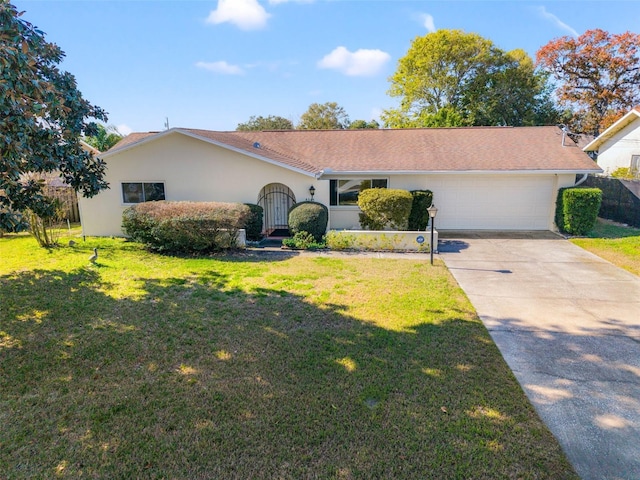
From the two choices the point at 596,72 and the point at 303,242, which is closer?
the point at 303,242

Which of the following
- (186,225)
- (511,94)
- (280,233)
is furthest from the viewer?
(511,94)

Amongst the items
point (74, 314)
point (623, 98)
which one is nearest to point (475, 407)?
point (74, 314)

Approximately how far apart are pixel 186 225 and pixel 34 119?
582cm

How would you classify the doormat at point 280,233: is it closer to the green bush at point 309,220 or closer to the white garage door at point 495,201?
the green bush at point 309,220

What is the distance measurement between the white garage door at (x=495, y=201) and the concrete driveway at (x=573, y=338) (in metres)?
3.66

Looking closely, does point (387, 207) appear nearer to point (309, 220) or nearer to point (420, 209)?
point (420, 209)

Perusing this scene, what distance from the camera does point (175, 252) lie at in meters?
11.5

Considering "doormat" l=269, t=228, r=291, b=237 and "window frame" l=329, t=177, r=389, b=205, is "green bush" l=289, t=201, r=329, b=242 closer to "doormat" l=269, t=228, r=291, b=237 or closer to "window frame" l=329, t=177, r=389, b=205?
"doormat" l=269, t=228, r=291, b=237

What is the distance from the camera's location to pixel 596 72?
105 ft

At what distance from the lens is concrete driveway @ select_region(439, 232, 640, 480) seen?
3.78 meters

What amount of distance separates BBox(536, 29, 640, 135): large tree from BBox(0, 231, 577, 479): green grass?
35.0 meters

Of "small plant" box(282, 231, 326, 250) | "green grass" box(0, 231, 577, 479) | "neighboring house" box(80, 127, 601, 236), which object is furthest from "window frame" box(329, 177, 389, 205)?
"green grass" box(0, 231, 577, 479)

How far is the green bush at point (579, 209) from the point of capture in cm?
1309

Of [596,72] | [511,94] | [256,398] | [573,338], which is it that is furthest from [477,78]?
[256,398]
